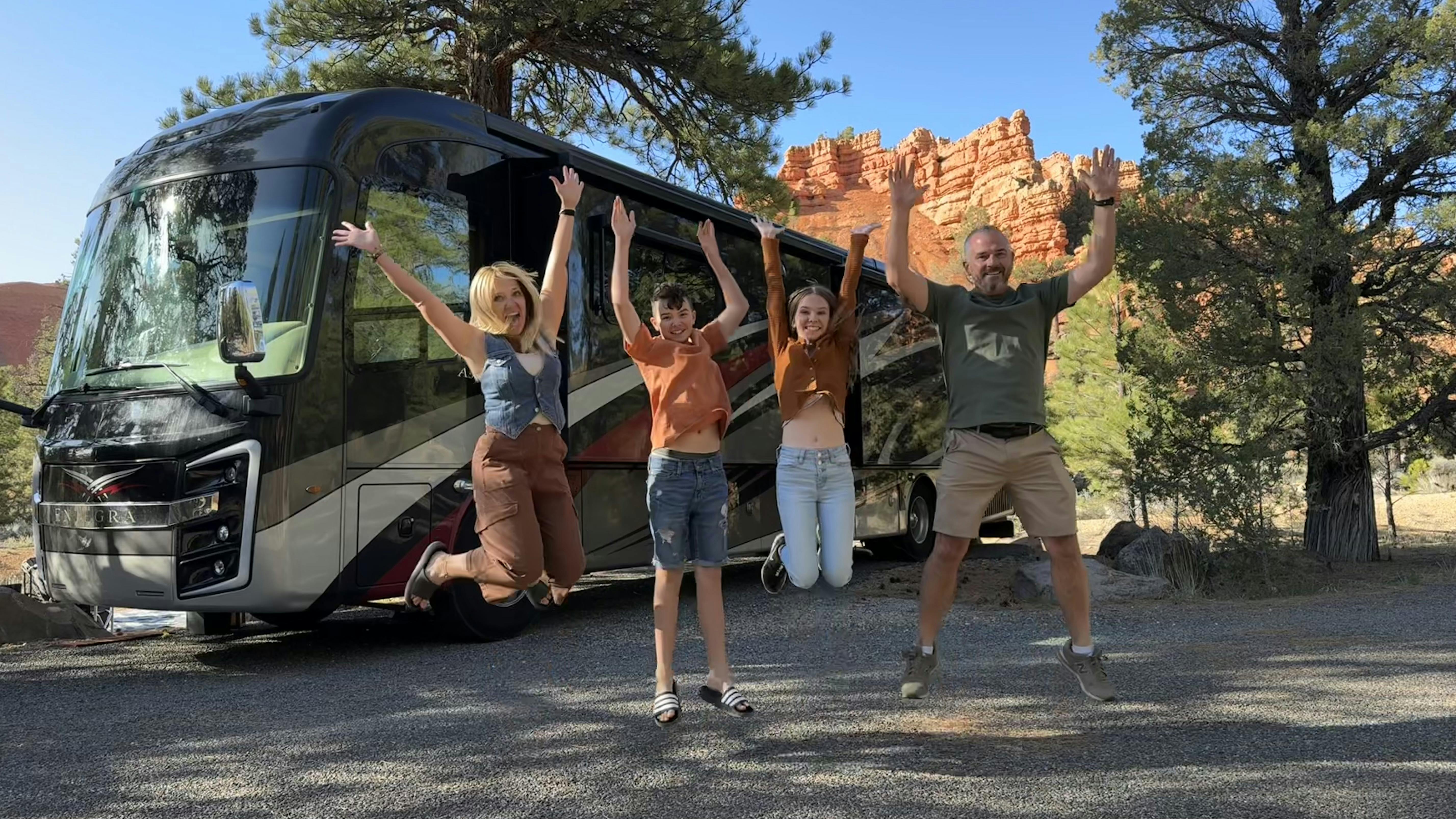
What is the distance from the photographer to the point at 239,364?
17.7 feet

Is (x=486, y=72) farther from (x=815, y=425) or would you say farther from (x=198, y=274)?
(x=815, y=425)

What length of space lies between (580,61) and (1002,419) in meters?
9.96

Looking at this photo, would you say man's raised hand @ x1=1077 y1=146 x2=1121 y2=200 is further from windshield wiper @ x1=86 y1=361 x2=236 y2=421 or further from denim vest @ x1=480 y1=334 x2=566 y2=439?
windshield wiper @ x1=86 y1=361 x2=236 y2=421

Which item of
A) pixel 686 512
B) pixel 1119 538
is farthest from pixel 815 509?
pixel 1119 538

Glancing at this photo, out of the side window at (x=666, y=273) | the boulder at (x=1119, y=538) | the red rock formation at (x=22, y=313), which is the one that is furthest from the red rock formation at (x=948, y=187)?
the red rock formation at (x=22, y=313)

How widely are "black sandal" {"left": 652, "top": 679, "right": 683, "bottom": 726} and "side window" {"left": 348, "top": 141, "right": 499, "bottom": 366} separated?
2.88 metres

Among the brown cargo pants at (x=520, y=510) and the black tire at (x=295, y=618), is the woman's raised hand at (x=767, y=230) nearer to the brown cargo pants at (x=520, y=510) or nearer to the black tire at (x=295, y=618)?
the brown cargo pants at (x=520, y=510)

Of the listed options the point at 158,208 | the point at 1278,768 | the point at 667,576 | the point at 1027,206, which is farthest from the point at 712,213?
the point at 1027,206

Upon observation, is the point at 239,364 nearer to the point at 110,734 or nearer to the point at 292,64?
the point at 110,734

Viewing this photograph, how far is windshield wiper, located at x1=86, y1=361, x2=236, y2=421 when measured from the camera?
17.8 feet

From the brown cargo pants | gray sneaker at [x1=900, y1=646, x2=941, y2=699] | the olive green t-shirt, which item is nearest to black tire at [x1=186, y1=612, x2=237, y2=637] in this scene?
the brown cargo pants

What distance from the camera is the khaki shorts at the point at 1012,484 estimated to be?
4.33m

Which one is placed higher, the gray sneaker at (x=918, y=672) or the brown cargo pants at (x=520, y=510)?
the brown cargo pants at (x=520, y=510)

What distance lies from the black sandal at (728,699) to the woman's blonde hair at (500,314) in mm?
1530
